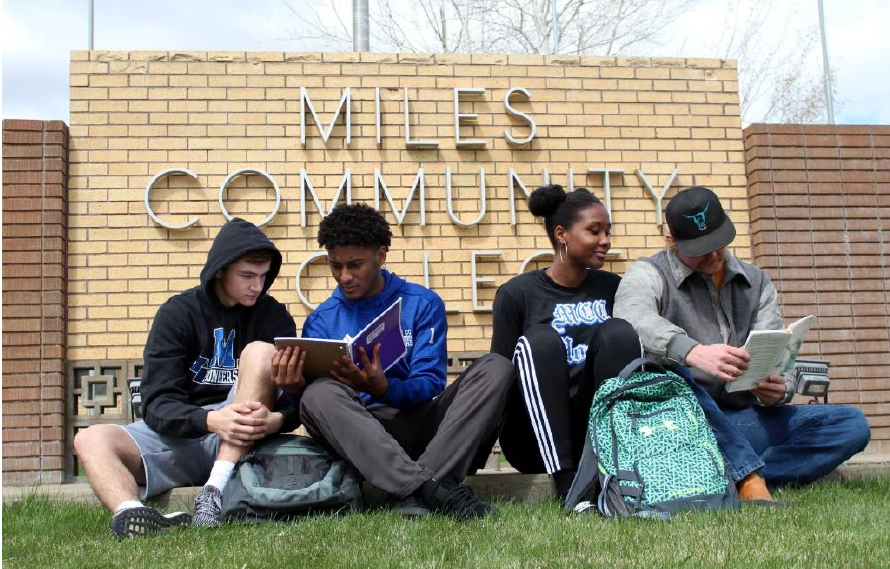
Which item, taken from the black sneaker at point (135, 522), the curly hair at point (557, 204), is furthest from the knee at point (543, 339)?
the black sneaker at point (135, 522)

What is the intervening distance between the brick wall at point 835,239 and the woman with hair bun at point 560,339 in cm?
288

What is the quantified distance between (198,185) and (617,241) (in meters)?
3.17

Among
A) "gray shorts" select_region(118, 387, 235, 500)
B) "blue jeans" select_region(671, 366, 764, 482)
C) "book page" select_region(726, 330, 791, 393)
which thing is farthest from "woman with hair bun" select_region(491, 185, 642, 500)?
"gray shorts" select_region(118, 387, 235, 500)

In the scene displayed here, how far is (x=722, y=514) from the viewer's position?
3.20 metres

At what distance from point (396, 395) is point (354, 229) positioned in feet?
2.66

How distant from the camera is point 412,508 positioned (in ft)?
11.3

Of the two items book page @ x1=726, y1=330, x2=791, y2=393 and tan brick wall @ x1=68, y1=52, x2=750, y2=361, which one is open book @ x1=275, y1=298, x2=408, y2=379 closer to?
book page @ x1=726, y1=330, x2=791, y2=393

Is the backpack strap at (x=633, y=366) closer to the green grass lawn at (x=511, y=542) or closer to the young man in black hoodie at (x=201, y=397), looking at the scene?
the green grass lawn at (x=511, y=542)

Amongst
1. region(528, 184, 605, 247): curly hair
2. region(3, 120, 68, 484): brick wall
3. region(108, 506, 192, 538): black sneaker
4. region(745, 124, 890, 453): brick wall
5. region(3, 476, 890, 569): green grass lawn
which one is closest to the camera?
region(3, 476, 890, 569): green grass lawn

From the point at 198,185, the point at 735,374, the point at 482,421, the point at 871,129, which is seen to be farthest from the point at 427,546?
the point at 871,129

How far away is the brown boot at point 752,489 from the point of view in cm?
363

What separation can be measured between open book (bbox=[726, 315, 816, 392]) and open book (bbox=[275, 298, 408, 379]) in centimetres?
141

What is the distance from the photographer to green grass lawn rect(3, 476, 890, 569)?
2.60m

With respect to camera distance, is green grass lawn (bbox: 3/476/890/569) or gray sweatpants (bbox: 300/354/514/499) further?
gray sweatpants (bbox: 300/354/514/499)
